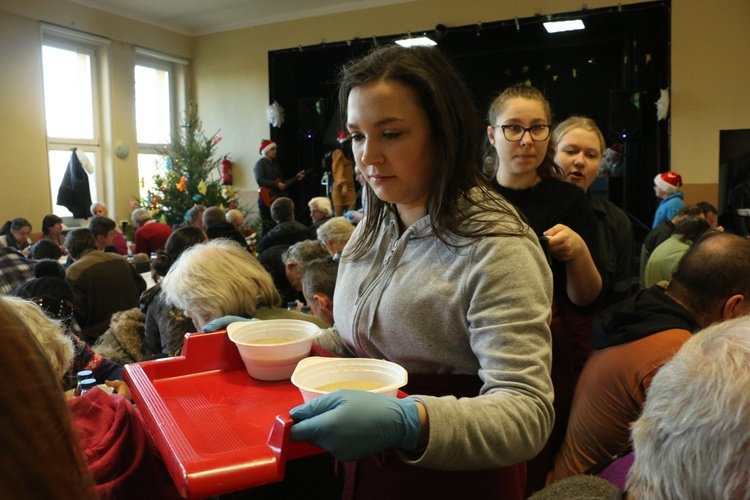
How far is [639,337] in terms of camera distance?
5.49ft

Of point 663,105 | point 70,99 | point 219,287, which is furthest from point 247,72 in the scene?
point 219,287

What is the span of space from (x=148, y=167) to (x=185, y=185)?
157 centimetres

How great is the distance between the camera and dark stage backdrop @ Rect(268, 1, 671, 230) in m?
7.29

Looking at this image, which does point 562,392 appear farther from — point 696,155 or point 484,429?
point 696,155

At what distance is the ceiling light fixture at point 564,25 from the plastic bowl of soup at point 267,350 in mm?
7106

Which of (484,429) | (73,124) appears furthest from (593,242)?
(73,124)

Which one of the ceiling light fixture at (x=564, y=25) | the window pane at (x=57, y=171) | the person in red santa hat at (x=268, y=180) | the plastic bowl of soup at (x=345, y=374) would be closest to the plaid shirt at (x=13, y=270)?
the plastic bowl of soup at (x=345, y=374)

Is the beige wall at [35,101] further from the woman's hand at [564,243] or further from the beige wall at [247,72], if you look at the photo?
the woman's hand at [564,243]

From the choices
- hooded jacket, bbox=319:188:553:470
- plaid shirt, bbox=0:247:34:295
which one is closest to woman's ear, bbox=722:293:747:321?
hooded jacket, bbox=319:188:553:470

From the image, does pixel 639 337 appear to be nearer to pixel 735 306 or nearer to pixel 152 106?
pixel 735 306

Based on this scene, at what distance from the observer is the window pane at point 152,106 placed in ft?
31.5

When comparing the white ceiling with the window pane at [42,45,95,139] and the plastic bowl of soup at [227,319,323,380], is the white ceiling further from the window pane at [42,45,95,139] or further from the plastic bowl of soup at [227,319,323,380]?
the plastic bowl of soup at [227,319,323,380]

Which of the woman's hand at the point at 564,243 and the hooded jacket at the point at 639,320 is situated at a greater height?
the woman's hand at the point at 564,243

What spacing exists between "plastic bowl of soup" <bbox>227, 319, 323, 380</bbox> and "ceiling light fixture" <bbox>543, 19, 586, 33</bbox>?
7.11m
